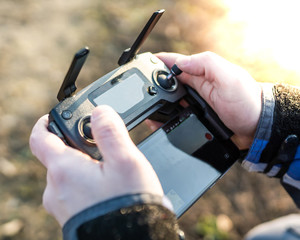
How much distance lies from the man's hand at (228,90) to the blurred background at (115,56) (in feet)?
2.55

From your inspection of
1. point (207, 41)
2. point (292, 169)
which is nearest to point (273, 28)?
point (207, 41)

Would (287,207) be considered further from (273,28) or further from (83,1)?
(83,1)

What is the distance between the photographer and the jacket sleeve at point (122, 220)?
2.70 feet

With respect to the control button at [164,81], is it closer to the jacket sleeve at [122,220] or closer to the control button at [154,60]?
the control button at [154,60]

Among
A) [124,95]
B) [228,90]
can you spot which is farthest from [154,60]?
[228,90]

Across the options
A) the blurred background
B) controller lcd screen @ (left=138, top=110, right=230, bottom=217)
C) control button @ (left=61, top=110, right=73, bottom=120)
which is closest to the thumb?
control button @ (left=61, top=110, right=73, bottom=120)

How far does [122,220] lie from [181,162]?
53 centimetres

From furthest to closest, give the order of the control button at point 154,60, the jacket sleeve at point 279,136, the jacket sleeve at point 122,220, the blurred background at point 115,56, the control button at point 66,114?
the blurred background at point 115,56, the control button at point 154,60, the jacket sleeve at point 279,136, the control button at point 66,114, the jacket sleeve at point 122,220

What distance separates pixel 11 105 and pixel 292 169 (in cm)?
183

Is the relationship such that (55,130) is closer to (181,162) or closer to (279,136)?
(181,162)

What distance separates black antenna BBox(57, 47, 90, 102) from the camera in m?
1.08

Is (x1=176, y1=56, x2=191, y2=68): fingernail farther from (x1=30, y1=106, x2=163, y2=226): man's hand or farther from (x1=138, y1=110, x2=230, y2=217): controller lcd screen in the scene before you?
(x1=30, y1=106, x2=163, y2=226): man's hand

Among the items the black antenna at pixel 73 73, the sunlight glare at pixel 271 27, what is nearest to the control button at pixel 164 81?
the black antenna at pixel 73 73

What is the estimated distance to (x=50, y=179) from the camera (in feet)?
3.21
